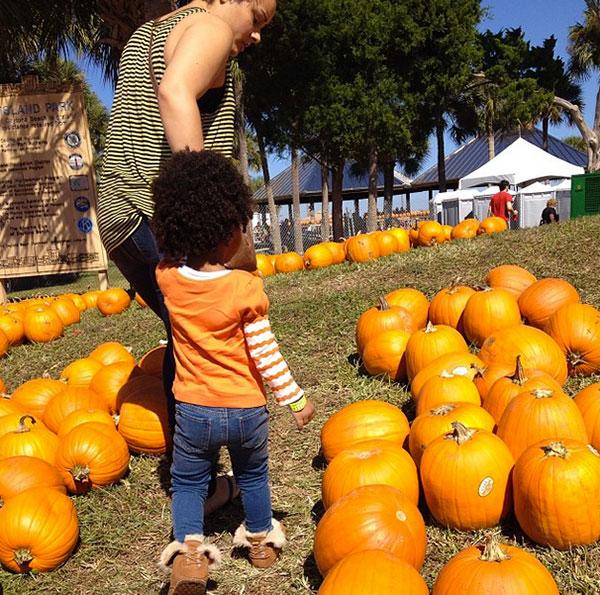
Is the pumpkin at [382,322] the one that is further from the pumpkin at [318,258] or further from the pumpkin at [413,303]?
the pumpkin at [318,258]

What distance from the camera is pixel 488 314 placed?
4125 millimetres

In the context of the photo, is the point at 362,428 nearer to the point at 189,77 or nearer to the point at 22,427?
the point at 189,77

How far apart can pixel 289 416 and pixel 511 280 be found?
213 centimetres

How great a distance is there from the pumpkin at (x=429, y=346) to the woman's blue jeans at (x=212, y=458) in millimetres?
1647

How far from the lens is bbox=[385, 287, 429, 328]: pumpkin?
15.6ft

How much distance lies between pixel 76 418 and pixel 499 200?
1238 centimetres

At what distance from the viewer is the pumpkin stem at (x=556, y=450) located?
2.29 metres

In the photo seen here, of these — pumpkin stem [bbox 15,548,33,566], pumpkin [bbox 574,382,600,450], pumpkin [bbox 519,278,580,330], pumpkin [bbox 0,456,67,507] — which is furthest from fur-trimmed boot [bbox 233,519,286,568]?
pumpkin [bbox 519,278,580,330]

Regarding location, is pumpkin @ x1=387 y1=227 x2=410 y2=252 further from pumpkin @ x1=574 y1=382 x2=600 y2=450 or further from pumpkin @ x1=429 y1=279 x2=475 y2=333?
pumpkin @ x1=574 y1=382 x2=600 y2=450

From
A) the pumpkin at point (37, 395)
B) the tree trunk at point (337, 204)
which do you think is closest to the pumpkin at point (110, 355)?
the pumpkin at point (37, 395)

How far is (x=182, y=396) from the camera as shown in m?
2.31

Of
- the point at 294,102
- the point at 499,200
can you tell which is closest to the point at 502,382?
the point at 499,200

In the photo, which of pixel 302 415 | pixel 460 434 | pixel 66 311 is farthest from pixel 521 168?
pixel 302 415

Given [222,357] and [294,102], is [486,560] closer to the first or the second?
[222,357]
